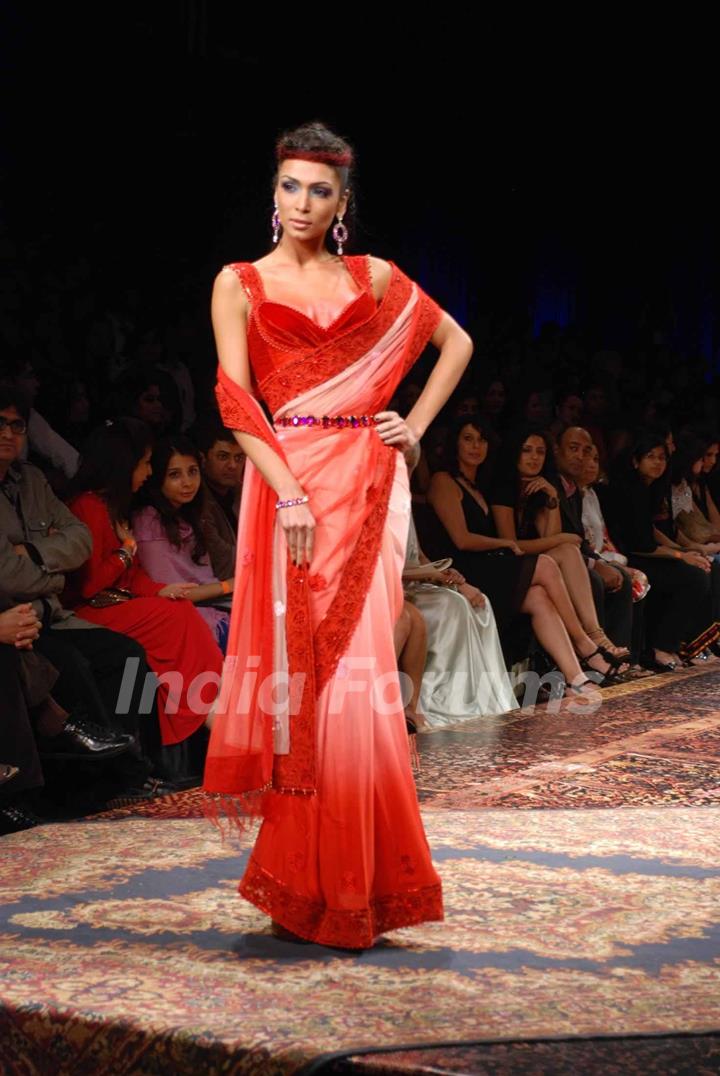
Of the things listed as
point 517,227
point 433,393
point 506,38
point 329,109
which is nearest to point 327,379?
point 433,393

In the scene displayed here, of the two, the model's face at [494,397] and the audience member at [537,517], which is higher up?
the model's face at [494,397]

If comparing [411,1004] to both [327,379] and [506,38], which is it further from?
Result: [506,38]

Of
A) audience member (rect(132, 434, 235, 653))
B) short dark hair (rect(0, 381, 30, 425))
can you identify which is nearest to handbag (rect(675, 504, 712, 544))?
audience member (rect(132, 434, 235, 653))

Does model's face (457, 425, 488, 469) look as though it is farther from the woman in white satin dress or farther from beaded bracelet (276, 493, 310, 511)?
beaded bracelet (276, 493, 310, 511)

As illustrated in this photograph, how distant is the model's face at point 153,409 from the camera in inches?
218

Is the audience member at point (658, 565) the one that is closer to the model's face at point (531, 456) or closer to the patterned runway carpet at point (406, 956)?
the model's face at point (531, 456)

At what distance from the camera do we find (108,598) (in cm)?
451

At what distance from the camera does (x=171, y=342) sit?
268 inches

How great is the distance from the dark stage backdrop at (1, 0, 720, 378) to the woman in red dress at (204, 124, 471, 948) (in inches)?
152

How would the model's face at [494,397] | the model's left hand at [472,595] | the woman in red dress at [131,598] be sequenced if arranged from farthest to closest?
the model's face at [494,397] → the model's left hand at [472,595] → the woman in red dress at [131,598]

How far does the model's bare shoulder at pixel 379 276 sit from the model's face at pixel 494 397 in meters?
5.20

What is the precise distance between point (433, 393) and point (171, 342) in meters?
4.16

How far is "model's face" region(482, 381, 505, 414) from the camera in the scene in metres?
8.03


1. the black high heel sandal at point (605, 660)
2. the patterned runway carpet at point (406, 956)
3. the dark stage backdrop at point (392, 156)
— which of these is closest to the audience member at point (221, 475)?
the patterned runway carpet at point (406, 956)
